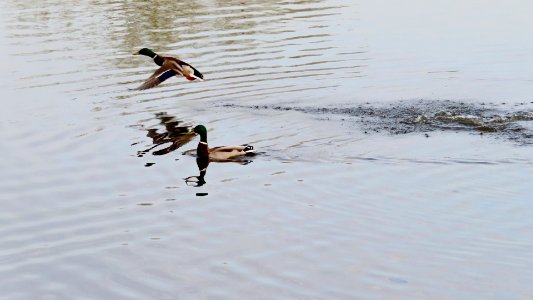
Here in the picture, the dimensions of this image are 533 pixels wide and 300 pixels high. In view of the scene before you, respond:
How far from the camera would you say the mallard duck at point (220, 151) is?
1464cm

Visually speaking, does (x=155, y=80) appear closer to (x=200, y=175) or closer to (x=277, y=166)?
(x=200, y=175)

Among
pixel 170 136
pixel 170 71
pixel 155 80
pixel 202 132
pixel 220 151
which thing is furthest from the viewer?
pixel 155 80

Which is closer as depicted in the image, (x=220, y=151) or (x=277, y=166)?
(x=277, y=166)

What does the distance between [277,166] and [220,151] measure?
963 mm

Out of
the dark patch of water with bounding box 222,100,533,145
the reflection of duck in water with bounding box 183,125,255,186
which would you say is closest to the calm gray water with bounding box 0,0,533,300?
the dark patch of water with bounding box 222,100,533,145

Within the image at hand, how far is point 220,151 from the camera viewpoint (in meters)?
14.8

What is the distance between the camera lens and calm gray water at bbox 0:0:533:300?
10.3m

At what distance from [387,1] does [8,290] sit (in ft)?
71.7

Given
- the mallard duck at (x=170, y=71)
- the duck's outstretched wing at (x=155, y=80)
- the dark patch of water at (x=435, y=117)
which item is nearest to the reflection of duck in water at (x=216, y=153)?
the dark patch of water at (x=435, y=117)

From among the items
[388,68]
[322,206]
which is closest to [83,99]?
[388,68]

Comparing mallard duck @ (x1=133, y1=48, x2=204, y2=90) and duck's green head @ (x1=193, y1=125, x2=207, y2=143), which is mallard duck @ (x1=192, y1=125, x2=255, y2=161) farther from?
mallard duck @ (x1=133, y1=48, x2=204, y2=90)

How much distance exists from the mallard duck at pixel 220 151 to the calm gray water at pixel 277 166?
0.19 metres

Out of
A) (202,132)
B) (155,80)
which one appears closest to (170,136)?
(202,132)

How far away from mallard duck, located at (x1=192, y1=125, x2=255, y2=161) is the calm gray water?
0.63ft
